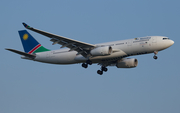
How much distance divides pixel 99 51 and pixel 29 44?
1437cm

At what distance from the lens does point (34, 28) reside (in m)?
42.1

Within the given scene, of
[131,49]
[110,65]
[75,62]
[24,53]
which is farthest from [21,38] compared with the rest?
[131,49]

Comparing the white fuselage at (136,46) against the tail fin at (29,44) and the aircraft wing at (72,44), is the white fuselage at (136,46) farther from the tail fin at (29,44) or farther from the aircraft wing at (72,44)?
the tail fin at (29,44)

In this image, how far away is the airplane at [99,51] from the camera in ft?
153

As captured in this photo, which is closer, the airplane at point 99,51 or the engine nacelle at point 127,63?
the airplane at point 99,51

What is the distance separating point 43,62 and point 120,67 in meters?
12.5

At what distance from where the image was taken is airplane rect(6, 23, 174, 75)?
153 ft

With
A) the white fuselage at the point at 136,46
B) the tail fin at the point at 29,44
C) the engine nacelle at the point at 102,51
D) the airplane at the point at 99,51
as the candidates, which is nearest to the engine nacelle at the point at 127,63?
the airplane at the point at 99,51

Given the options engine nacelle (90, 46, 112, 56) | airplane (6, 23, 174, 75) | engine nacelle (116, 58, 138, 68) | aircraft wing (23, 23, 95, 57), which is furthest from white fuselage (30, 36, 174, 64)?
engine nacelle (116, 58, 138, 68)

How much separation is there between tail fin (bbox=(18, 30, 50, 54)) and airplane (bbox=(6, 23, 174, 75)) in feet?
4.58

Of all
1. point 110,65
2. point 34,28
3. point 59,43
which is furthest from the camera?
point 110,65

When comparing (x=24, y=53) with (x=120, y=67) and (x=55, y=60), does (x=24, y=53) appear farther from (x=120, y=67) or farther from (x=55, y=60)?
(x=120, y=67)

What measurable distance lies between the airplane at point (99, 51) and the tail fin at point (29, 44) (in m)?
1.40

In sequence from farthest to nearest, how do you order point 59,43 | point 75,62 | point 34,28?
1. point 75,62
2. point 59,43
3. point 34,28
